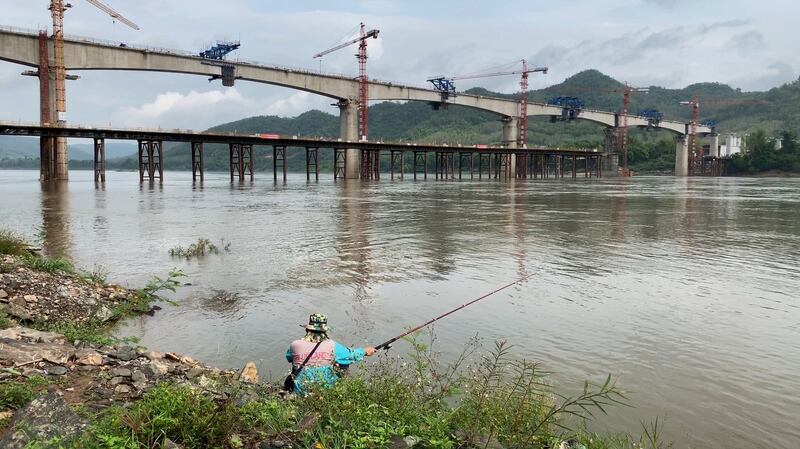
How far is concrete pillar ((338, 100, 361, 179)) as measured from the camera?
80375 millimetres

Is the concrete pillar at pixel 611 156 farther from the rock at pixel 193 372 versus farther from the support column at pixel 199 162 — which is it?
the rock at pixel 193 372

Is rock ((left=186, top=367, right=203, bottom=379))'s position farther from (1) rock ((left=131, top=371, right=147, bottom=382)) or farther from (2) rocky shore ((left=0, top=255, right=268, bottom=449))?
(1) rock ((left=131, top=371, right=147, bottom=382))

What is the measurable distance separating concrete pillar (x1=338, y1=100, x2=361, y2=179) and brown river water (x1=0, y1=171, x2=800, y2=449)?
6001 centimetres

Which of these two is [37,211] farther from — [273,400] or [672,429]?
[672,429]

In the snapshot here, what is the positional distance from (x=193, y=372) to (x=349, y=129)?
76462mm

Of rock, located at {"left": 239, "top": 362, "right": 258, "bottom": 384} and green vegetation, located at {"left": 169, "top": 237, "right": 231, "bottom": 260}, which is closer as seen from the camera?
rock, located at {"left": 239, "top": 362, "right": 258, "bottom": 384}

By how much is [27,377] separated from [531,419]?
4.26m

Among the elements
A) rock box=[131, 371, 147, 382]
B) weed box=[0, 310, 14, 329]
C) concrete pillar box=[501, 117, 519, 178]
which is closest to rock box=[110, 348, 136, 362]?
rock box=[131, 371, 147, 382]

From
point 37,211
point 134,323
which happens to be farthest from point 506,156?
point 134,323

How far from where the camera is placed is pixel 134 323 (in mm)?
8547

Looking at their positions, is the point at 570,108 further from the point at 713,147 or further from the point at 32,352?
the point at 32,352

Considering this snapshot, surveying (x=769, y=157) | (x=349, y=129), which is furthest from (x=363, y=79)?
(x=769, y=157)

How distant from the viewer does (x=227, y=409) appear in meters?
4.12

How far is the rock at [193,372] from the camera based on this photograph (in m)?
5.51
